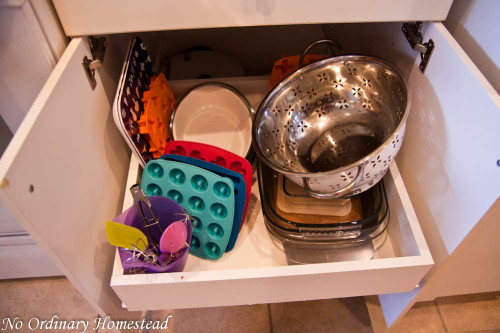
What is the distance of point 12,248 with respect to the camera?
886mm

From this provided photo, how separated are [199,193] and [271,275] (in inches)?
6.4

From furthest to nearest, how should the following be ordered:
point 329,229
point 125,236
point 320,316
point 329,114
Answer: point 320,316 → point 329,114 → point 329,229 → point 125,236

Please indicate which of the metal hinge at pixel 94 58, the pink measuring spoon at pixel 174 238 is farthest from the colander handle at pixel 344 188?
the metal hinge at pixel 94 58

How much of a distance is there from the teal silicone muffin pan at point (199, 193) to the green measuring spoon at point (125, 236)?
9 centimetres

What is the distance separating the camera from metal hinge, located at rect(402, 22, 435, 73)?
2.04 feet

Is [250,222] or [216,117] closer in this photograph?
[250,222]

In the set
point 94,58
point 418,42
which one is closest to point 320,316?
point 418,42

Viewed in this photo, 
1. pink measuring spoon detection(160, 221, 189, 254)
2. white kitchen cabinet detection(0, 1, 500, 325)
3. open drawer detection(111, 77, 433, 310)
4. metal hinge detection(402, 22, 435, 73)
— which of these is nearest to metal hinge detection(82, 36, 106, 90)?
white kitchen cabinet detection(0, 1, 500, 325)

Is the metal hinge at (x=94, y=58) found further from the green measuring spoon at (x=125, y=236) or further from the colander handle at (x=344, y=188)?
the colander handle at (x=344, y=188)

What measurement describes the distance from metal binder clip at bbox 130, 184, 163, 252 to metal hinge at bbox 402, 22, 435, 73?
0.48m

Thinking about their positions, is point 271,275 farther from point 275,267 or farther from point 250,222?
point 250,222

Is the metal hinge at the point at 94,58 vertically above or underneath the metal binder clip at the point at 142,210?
above

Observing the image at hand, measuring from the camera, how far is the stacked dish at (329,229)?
63cm

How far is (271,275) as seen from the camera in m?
0.56
